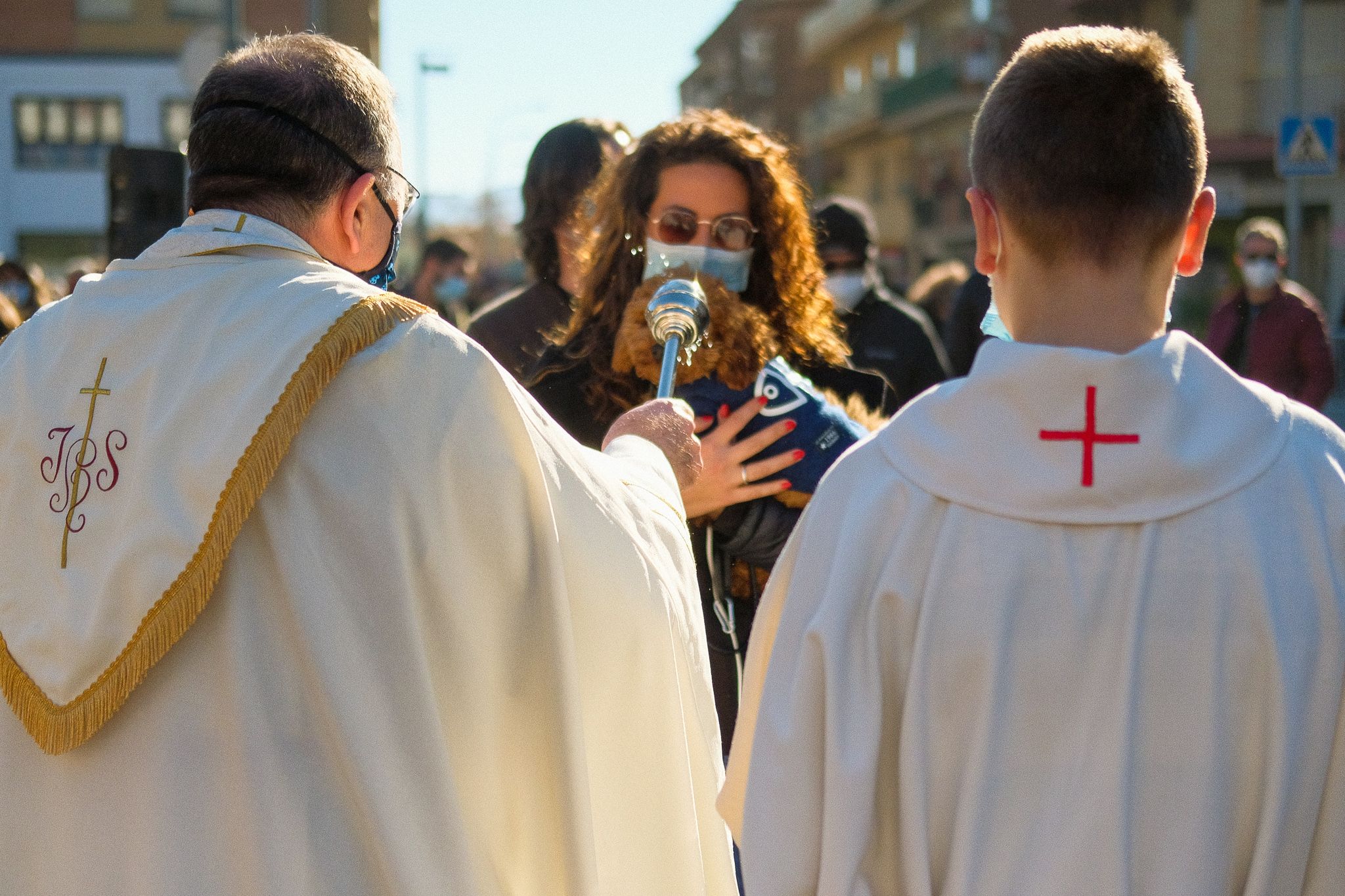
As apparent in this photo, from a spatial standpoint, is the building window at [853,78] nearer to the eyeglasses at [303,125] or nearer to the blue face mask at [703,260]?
the blue face mask at [703,260]

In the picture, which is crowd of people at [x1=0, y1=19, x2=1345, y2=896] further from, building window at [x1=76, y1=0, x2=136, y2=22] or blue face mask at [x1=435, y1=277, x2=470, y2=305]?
building window at [x1=76, y1=0, x2=136, y2=22]

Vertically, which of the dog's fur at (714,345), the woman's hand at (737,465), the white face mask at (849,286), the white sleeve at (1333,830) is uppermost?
the white face mask at (849,286)

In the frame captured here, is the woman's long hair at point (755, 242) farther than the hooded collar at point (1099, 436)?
Yes

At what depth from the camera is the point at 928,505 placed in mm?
1843

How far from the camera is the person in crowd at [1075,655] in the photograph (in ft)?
5.87

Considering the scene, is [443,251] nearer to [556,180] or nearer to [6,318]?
[6,318]

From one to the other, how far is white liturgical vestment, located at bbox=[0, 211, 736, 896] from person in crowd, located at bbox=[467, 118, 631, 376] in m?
2.11

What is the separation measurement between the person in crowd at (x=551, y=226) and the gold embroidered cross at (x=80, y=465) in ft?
7.19

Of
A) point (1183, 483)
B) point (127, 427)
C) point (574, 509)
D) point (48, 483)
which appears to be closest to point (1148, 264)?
point (1183, 483)

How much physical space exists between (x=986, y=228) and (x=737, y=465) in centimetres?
124

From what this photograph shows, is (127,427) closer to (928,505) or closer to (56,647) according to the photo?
(56,647)

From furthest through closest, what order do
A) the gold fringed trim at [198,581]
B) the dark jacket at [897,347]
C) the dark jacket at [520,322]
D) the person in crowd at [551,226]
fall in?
the dark jacket at [897,347] → the person in crowd at [551,226] → the dark jacket at [520,322] → the gold fringed trim at [198,581]

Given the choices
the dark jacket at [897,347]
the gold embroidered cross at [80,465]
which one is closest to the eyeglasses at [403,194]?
the gold embroidered cross at [80,465]

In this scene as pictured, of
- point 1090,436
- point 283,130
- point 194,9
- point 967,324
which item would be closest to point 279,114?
point 283,130
